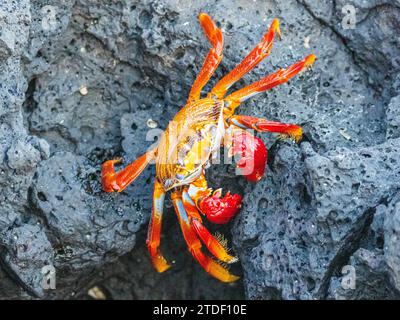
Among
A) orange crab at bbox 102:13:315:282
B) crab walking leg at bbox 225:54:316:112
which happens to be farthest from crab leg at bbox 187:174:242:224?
crab walking leg at bbox 225:54:316:112

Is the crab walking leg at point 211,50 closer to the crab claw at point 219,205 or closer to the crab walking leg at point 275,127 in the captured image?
the crab walking leg at point 275,127

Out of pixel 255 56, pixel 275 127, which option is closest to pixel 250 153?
pixel 275 127

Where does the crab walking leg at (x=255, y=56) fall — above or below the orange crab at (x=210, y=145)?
above

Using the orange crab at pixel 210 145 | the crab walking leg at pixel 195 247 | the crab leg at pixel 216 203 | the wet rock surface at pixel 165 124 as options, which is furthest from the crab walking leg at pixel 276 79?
the crab walking leg at pixel 195 247

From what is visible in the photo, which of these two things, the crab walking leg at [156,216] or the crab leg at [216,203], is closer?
the crab leg at [216,203]

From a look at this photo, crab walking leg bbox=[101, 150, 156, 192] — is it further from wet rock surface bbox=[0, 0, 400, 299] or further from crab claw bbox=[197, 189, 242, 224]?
crab claw bbox=[197, 189, 242, 224]

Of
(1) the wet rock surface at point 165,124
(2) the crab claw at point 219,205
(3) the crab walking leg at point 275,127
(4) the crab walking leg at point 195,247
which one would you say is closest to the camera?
(1) the wet rock surface at point 165,124

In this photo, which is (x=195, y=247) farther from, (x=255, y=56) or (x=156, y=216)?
(x=255, y=56)
